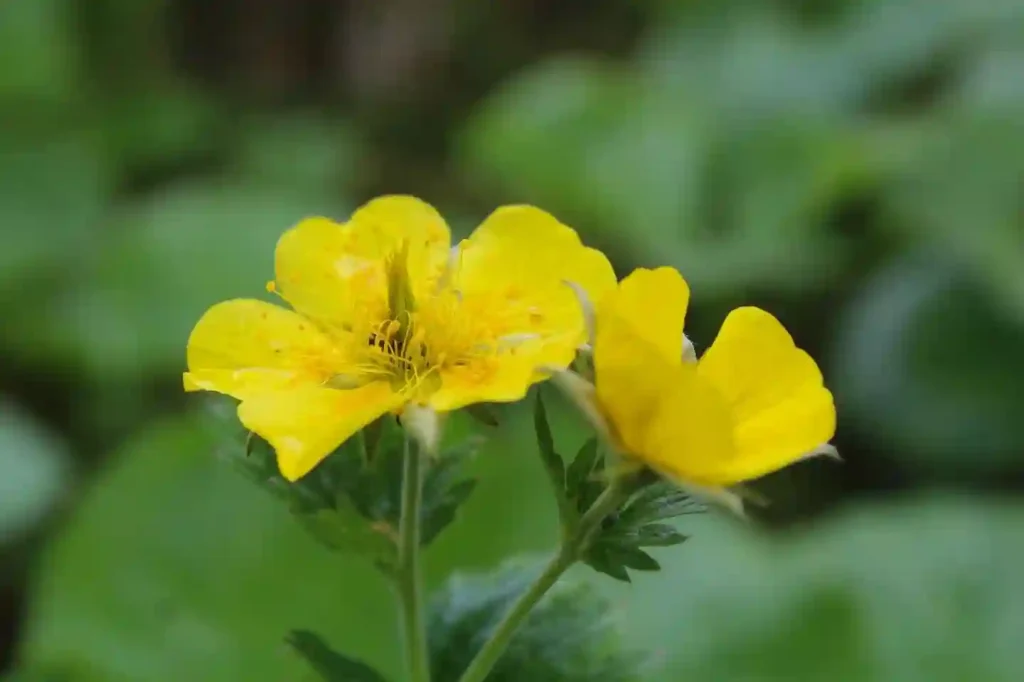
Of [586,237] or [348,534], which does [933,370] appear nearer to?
[586,237]

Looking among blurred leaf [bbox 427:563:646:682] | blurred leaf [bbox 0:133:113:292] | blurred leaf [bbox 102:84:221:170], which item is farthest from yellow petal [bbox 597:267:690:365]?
blurred leaf [bbox 102:84:221:170]

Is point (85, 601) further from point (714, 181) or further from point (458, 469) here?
point (714, 181)

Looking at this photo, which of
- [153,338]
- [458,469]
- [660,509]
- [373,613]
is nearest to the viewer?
[660,509]

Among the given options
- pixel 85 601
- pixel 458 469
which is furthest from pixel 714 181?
pixel 458 469

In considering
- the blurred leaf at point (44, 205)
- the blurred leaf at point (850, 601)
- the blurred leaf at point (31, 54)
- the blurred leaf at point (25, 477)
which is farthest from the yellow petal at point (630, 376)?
the blurred leaf at point (31, 54)

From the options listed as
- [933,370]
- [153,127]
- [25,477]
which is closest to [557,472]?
[25,477]

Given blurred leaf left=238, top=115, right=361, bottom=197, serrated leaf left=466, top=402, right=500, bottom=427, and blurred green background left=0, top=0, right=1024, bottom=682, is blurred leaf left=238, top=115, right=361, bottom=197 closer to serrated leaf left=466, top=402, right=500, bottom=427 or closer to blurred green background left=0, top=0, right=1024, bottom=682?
blurred green background left=0, top=0, right=1024, bottom=682
